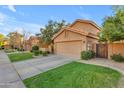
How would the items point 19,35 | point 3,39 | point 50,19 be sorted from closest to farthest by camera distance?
point 50,19
point 19,35
point 3,39

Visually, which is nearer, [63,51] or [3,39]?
[63,51]

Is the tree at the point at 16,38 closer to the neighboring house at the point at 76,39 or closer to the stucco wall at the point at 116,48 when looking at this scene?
the neighboring house at the point at 76,39

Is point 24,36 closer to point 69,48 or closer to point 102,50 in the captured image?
point 69,48

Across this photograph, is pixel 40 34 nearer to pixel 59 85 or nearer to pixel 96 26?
pixel 96 26

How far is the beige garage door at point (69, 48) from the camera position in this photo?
1738 cm

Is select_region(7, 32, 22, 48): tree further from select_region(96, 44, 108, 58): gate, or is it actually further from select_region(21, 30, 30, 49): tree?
select_region(96, 44, 108, 58): gate

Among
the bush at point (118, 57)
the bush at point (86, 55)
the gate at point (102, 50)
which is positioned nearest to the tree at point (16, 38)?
the gate at point (102, 50)

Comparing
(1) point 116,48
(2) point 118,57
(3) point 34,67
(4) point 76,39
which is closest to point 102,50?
(1) point 116,48

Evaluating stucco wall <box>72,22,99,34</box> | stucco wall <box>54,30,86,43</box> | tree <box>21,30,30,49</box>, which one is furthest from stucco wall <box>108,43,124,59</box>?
tree <box>21,30,30,49</box>

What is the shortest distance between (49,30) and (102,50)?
1186cm

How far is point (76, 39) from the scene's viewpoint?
17.6 metres

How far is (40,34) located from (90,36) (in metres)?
11.7

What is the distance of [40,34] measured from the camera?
87.4 ft
